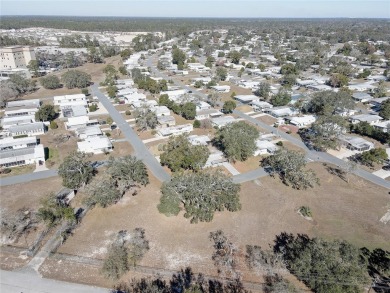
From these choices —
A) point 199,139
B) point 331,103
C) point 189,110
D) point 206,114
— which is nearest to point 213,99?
point 206,114

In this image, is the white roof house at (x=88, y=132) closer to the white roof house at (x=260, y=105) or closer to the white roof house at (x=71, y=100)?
the white roof house at (x=71, y=100)

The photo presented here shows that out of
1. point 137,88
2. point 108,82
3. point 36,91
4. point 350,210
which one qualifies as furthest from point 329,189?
point 36,91

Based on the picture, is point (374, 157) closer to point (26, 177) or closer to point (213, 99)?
point (213, 99)

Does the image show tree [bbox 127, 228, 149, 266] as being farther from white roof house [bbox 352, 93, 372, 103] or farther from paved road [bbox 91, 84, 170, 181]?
white roof house [bbox 352, 93, 372, 103]

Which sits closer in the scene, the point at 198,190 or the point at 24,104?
the point at 198,190

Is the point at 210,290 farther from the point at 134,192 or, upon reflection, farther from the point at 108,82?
the point at 108,82
